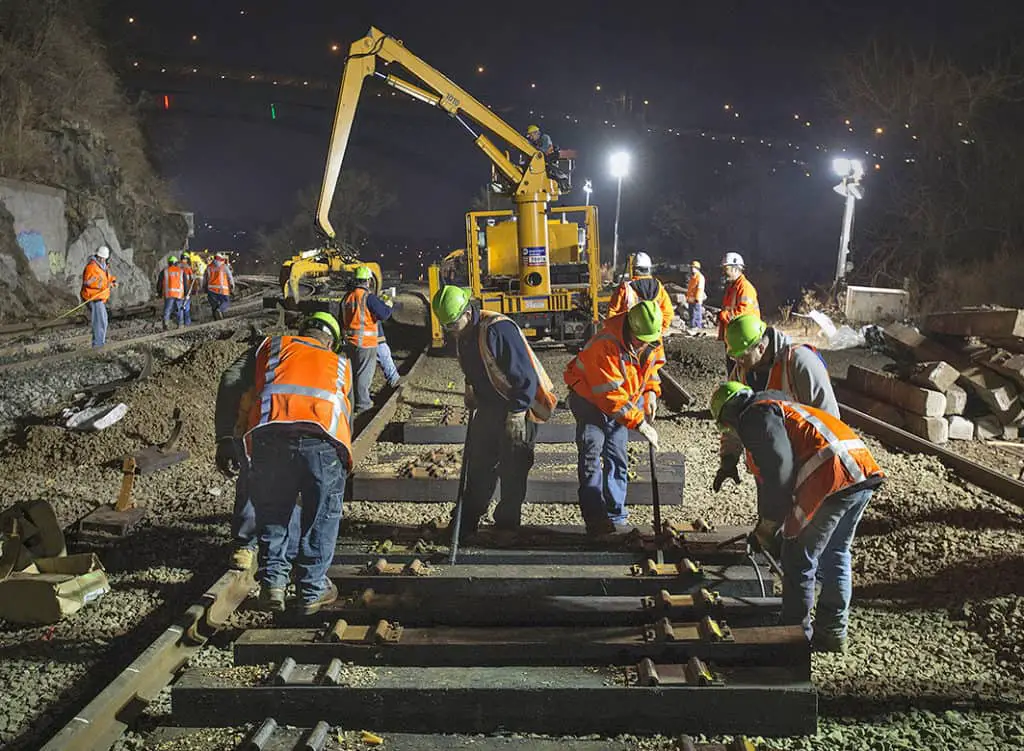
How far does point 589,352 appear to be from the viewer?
5031 mm

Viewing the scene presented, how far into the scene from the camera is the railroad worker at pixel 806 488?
11.4ft

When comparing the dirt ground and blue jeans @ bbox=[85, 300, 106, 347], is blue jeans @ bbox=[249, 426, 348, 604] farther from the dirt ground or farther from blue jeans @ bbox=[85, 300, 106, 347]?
blue jeans @ bbox=[85, 300, 106, 347]

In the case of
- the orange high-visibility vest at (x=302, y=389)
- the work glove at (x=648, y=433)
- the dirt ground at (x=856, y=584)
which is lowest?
the dirt ground at (x=856, y=584)

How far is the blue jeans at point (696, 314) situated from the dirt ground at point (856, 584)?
30.7 ft

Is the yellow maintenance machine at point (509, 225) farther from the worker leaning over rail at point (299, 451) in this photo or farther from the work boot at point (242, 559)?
the worker leaning over rail at point (299, 451)

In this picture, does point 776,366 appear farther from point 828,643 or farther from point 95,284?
point 95,284

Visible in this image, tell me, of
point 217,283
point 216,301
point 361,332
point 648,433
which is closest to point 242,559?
point 648,433

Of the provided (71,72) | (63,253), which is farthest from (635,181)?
(63,253)

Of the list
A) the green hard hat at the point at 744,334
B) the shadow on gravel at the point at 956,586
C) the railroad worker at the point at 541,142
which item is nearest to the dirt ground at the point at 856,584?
the shadow on gravel at the point at 956,586

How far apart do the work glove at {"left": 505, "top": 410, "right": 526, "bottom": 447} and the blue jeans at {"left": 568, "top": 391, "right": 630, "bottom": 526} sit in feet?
1.86

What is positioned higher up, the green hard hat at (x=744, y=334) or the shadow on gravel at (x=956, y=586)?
the green hard hat at (x=744, y=334)

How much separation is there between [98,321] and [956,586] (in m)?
12.8

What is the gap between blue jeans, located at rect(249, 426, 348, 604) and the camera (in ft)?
12.6

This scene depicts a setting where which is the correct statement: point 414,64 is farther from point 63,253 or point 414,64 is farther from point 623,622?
point 63,253
